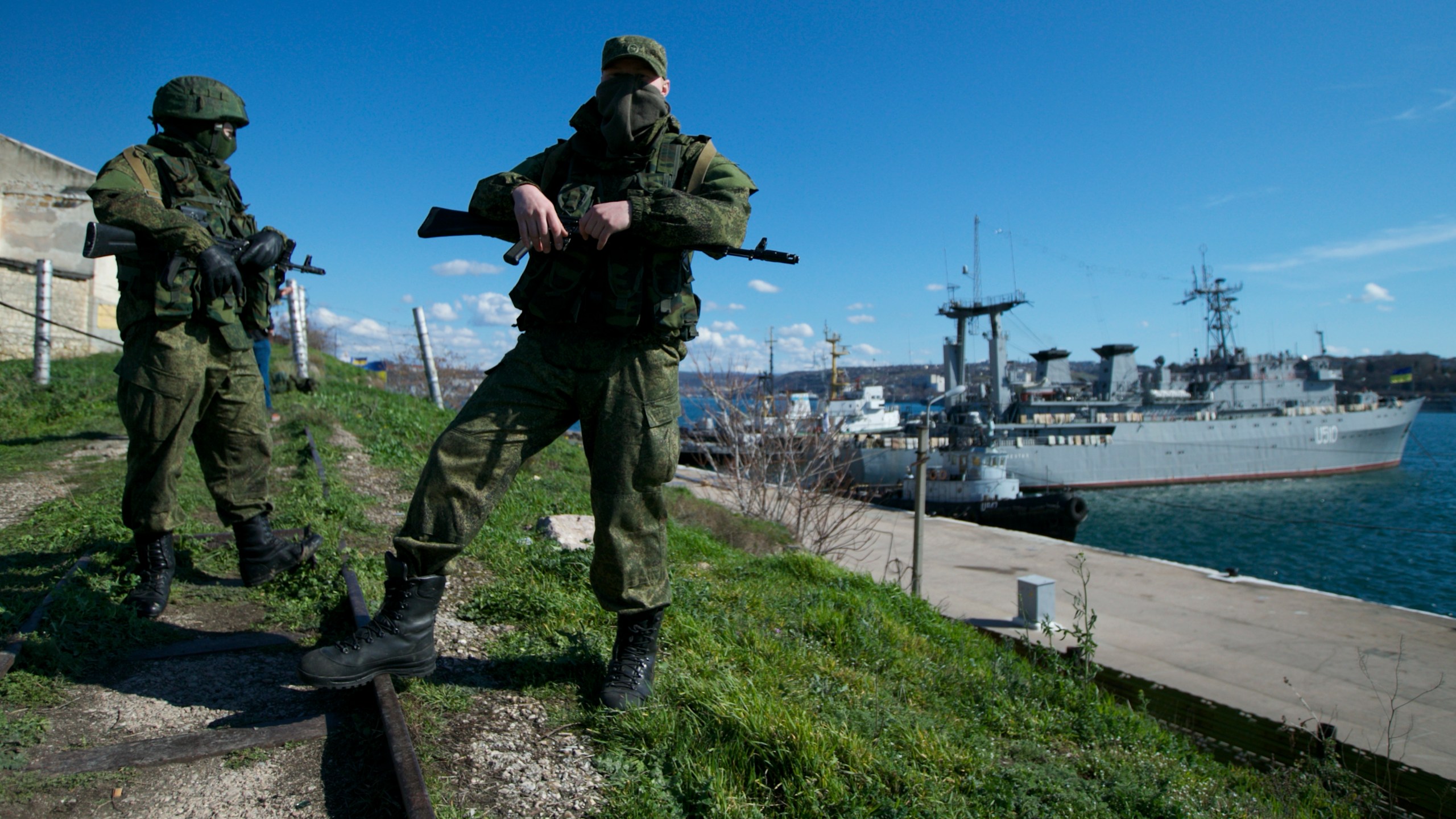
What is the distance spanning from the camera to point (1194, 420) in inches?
1398

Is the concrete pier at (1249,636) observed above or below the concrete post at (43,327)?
below

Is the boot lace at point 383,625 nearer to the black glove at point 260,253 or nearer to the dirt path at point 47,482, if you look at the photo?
the black glove at point 260,253

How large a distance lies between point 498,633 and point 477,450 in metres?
1.12

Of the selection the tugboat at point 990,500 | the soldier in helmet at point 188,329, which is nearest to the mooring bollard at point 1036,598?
the soldier in helmet at point 188,329

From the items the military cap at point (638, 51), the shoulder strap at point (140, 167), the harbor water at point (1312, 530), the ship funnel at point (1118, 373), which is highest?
the ship funnel at point (1118, 373)

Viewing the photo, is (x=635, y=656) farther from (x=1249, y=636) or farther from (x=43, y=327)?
(x=1249, y=636)

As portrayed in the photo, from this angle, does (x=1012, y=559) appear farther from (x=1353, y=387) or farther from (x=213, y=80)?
(x=1353, y=387)

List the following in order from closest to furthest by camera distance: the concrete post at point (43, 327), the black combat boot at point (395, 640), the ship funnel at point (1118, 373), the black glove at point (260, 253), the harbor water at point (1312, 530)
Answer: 1. the black combat boot at point (395, 640)
2. the black glove at point (260, 253)
3. the concrete post at point (43, 327)
4. the harbor water at point (1312, 530)
5. the ship funnel at point (1118, 373)

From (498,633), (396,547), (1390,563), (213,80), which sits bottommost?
(1390,563)

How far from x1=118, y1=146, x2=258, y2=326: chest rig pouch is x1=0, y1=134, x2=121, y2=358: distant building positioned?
42.7 ft

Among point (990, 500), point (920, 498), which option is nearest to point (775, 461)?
point (920, 498)

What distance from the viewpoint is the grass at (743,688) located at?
2.23m

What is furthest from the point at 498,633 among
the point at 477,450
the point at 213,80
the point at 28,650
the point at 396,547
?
the point at 213,80

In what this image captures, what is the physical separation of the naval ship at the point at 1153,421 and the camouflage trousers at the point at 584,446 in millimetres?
28178
